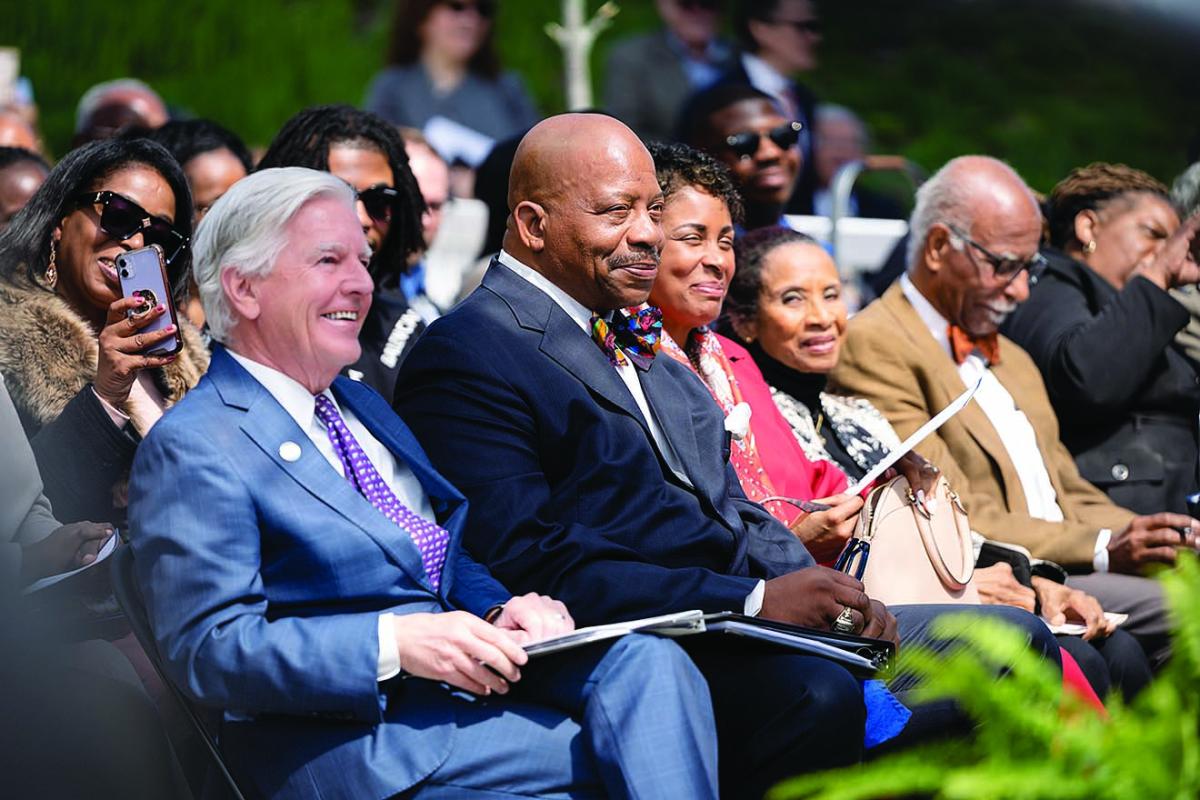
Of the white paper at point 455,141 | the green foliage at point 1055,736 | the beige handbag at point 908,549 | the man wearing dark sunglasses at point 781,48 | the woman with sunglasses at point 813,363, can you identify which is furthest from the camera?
the white paper at point 455,141

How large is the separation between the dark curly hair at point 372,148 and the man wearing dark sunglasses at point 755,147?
1.49 m

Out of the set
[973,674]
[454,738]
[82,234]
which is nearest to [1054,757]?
[973,674]

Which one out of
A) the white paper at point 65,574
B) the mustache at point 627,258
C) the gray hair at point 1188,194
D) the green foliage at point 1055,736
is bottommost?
the gray hair at point 1188,194

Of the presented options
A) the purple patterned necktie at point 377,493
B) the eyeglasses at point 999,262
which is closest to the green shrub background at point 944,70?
the eyeglasses at point 999,262

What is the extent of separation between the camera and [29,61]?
437 inches

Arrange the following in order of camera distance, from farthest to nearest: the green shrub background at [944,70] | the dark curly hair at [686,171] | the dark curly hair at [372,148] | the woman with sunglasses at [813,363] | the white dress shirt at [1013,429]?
the green shrub background at [944,70] < the white dress shirt at [1013,429] < the dark curly hair at [372,148] < the woman with sunglasses at [813,363] < the dark curly hair at [686,171]

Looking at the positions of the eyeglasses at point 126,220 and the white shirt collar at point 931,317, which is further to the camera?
the white shirt collar at point 931,317

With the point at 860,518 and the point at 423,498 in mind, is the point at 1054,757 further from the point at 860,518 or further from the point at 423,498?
the point at 860,518

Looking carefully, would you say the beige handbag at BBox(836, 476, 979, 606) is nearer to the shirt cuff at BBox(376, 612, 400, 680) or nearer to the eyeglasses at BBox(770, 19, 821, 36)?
the shirt cuff at BBox(376, 612, 400, 680)

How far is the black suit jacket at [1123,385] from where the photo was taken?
6.13 metres

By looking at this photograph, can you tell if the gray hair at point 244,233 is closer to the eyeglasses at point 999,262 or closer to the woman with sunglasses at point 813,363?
the woman with sunglasses at point 813,363

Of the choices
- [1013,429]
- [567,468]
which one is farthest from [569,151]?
[1013,429]

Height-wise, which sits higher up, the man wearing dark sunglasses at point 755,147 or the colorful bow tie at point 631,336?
the colorful bow tie at point 631,336

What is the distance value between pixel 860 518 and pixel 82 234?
2.25 metres
